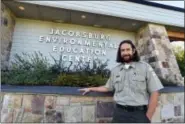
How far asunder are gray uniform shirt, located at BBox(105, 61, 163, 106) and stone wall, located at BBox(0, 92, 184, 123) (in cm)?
72

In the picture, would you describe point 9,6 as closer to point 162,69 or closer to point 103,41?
point 103,41

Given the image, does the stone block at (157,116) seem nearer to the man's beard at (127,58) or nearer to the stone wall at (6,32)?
the man's beard at (127,58)

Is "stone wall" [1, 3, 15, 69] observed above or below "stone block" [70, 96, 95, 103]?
above

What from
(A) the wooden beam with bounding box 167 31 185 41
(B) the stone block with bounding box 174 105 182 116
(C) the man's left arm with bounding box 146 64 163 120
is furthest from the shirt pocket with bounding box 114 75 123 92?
(A) the wooden beam with bounding box 167 31 185 41

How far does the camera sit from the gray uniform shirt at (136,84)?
6.79 feet

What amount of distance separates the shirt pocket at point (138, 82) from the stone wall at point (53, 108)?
85cm

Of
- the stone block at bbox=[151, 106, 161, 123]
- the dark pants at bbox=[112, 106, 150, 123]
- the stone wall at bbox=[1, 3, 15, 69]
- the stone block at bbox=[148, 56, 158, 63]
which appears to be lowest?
the stone block at bbox=[151, 106, 161, 123]

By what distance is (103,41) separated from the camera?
5809 millimetres

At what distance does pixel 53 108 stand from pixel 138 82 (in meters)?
1.29

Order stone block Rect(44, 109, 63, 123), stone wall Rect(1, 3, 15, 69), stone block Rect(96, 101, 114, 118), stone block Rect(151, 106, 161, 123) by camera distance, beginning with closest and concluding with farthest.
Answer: stone block Rect(44, 109, 63, 123) → stone block Rect(96, 101, 114, 118) → stone block Rect(151, 106, 161, 123) → stone wall Rect(1, 3, 15, 69)

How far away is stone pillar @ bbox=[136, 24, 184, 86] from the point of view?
5.11m

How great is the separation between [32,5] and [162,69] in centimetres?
368

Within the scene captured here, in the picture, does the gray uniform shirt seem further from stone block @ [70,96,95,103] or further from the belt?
stone block @ [70,96,95,103]

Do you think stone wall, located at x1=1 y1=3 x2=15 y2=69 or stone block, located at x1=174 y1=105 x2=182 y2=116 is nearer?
stone block, located at x1=174 y1=105 x2=182 y2=116
